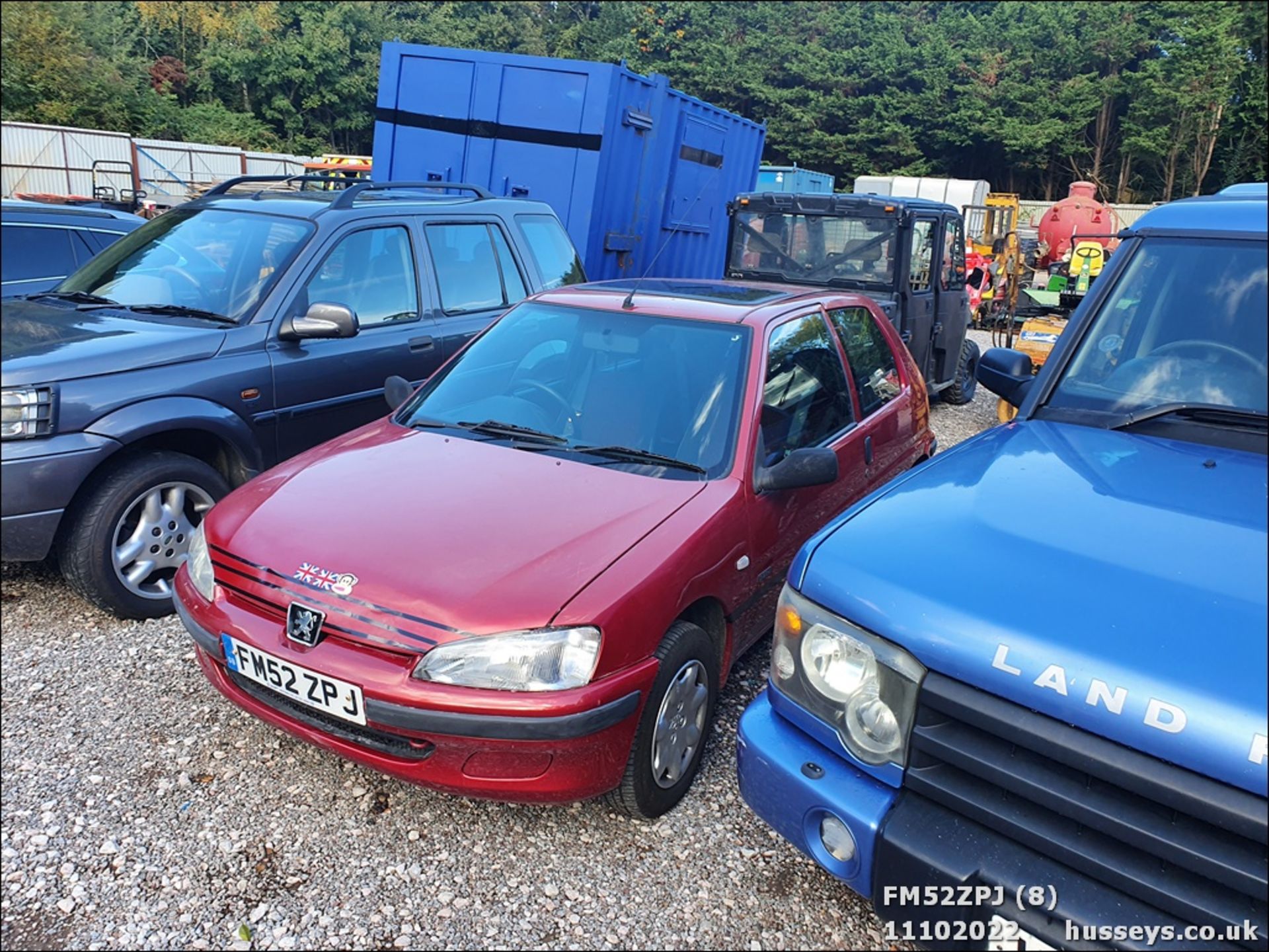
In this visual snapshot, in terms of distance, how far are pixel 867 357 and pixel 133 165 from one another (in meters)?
22.5

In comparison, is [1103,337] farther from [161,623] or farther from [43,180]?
[43,180]

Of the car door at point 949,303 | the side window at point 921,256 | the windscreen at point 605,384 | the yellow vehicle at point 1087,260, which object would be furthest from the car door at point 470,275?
the yellow vehicle at point 1087,260

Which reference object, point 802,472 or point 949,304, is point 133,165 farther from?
point 802,472

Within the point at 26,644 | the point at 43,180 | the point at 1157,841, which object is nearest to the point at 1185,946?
the point at 1157,841

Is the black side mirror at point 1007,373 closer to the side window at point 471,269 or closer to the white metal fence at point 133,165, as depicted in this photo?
the side window at point 471,269

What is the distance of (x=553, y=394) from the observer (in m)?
3.51

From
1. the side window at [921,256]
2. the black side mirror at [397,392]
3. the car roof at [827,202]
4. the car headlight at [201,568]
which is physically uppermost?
the car roof at [827,202]

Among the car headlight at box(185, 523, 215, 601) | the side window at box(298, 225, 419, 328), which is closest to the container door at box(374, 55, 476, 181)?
the side window at box(298, 225, 419, 328)

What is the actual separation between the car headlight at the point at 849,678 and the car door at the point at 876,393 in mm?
1941

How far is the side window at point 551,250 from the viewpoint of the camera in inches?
230

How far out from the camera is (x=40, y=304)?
14.4 feet

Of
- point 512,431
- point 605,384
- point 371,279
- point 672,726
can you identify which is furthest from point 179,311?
point 672,726

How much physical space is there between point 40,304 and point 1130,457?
16.1 ft

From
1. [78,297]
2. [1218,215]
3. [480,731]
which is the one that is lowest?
[480,731]
